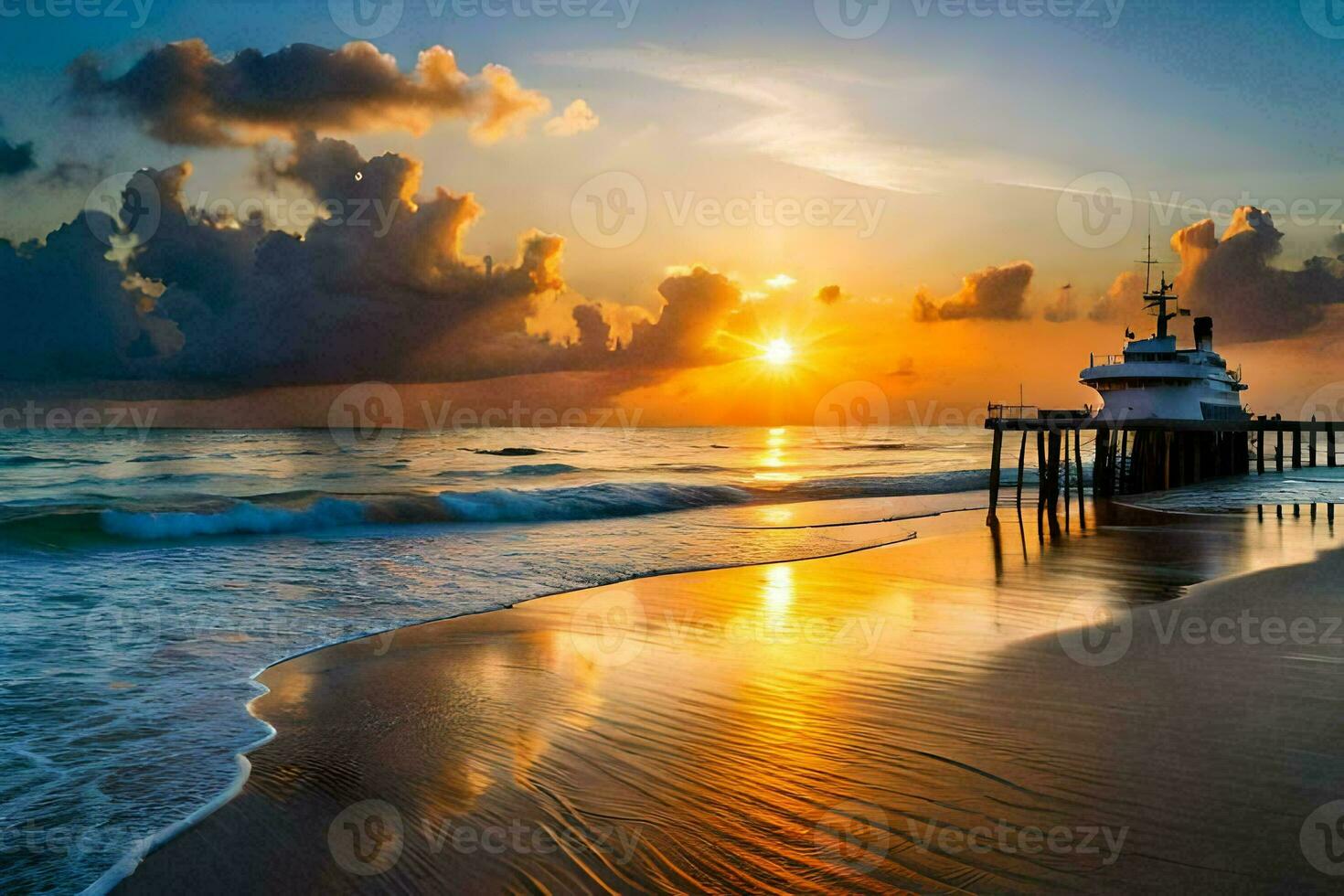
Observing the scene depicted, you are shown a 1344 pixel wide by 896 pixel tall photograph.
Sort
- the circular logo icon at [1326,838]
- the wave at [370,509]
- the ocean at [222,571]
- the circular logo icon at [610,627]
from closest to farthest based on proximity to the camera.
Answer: the circular logo icon at [1326,838] → the ocean at [222,571] → the circular logo icon at [610,627] → the wave at [370,509]

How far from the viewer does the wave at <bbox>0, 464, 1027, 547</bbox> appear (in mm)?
21828

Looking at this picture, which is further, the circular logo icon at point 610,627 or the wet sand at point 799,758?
the circular logo icon at point 610,627

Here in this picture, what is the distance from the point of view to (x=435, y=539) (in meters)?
21.8

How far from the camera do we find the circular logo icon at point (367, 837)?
4.64 metres

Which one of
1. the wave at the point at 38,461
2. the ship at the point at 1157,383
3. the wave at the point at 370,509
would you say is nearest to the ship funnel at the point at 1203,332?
the ship at the point at 1157,383

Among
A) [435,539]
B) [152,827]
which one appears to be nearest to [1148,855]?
[152,827]

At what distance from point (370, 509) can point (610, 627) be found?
19.6 m

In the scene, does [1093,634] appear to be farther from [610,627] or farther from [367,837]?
[367,837]

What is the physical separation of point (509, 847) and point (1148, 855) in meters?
3.45

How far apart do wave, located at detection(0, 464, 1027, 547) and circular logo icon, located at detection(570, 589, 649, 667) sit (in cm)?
1505

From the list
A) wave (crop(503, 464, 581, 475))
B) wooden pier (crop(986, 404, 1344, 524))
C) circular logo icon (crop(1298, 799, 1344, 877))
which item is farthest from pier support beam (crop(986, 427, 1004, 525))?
wave (crop(503, 464, 581, 475))

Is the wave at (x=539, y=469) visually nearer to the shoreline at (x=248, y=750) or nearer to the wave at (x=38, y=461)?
the wave at (x=38, y=461)

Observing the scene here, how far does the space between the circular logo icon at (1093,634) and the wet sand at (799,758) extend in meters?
0.05

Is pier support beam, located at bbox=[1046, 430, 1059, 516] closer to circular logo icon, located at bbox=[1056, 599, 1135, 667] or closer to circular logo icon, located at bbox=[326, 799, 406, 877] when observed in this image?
circular logo icon, located at bbox=[1056, 599, 1135, 667]
